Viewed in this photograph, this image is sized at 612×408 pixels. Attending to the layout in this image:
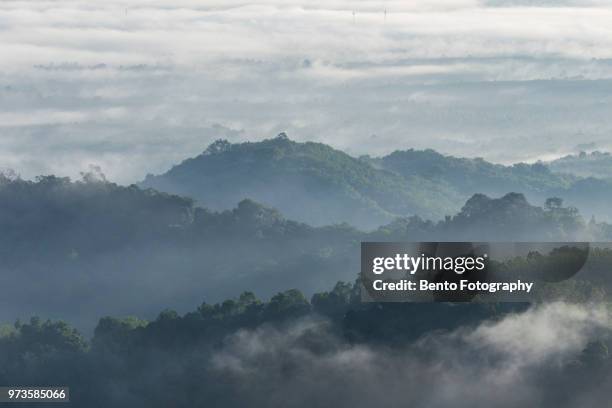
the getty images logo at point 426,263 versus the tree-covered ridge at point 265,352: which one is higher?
the tree-covered ridge at point 265,352

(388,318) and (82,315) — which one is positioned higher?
(82,315)

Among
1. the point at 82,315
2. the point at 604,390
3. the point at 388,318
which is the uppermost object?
the point at 82,315

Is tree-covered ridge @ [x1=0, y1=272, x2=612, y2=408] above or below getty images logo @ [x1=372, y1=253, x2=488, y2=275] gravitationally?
above

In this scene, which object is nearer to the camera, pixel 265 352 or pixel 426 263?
pixel 426 263

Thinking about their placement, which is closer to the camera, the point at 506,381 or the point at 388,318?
the point at 506,381

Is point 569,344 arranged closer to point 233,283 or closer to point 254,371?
point 254,371

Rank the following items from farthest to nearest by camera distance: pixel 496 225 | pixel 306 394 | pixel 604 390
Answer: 1. pixel 496 225
2. pixel 306 394
3. pixel 604 390

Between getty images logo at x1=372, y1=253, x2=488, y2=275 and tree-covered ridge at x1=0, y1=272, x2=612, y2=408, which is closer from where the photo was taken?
getty images logo at x1=372, y1=253, x2=488, y2=275

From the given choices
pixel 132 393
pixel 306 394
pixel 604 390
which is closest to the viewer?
pixel 604 390

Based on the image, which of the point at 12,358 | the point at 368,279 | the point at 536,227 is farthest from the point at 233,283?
the point at 368,279

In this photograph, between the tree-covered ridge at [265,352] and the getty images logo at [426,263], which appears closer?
the getty images logo at [426,263]

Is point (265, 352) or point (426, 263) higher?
point (265, 352)
